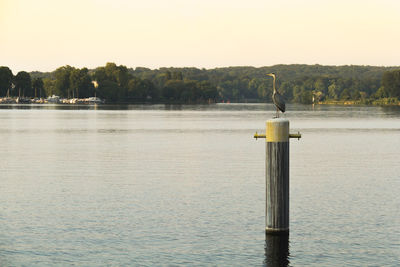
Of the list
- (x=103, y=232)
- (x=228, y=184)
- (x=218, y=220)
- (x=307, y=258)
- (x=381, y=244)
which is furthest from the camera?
(x=228, y=184)

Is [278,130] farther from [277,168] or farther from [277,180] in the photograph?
[277,180]

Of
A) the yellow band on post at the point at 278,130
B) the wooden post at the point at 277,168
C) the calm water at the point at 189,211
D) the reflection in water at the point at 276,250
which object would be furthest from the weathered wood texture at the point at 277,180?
the calm water at the point at 189,211

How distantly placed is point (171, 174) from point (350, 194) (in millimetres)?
13507

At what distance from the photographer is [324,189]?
129 ft

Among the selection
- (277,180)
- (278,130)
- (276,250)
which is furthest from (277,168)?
(276,250)

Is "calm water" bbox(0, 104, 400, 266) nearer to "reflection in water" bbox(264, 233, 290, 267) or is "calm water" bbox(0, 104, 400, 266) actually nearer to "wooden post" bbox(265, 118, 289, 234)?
"reflection in water" bbox(264, 233, 290, 267)

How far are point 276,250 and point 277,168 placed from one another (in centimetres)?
314

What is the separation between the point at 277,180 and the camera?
2386cm

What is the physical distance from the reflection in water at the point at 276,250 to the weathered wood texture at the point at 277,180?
3.10ft

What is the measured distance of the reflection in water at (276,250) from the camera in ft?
77.4

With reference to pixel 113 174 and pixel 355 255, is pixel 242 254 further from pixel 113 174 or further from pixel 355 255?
pixel 113 174

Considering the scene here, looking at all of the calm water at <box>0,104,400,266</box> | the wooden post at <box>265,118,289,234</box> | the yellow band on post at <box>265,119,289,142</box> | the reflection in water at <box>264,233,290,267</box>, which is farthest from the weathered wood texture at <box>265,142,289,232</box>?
the calm water at <box>0,104,400,266</box>

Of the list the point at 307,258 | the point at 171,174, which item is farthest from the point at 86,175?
the point at 307,258

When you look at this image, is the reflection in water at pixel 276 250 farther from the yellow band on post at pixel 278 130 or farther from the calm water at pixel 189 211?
the yellow band on post at pixel 278 130
